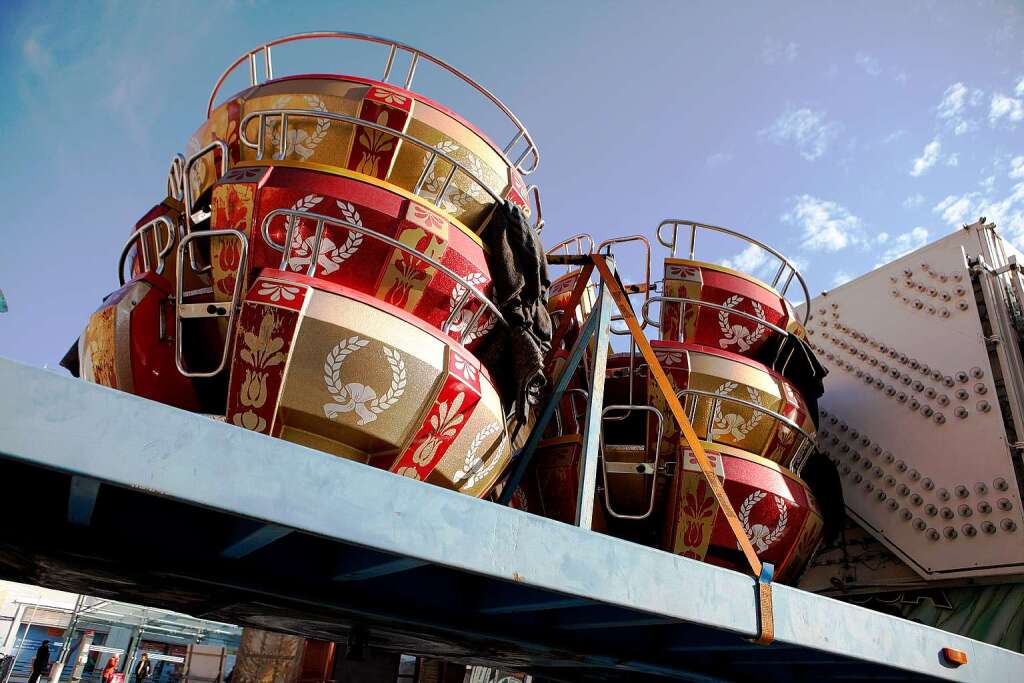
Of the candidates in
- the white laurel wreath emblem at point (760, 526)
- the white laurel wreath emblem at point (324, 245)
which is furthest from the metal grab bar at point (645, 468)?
the white laurel wreath emblem at point (324, 245)

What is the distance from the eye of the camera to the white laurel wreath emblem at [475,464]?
3650 millimetres

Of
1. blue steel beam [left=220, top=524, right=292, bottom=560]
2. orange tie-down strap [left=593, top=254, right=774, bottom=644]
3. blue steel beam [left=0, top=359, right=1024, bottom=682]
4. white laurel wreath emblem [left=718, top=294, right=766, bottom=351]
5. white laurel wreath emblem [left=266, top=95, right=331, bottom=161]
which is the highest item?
white laurel wreath emblem [left=718, top=294, right=766, bottom=351]

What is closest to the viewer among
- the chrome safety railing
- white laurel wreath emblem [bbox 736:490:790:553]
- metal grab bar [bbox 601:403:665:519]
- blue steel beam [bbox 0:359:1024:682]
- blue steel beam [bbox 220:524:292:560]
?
blue steel beam [bbox 0:359:1024:682]

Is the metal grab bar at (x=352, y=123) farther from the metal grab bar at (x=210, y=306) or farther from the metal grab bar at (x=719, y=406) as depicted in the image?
the metal grab bar at (x=719, y=406)

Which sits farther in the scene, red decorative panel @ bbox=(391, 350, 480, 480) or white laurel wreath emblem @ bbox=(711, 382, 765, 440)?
white laurel wreath emblem @ bbox=(711, 382, 765, 440)

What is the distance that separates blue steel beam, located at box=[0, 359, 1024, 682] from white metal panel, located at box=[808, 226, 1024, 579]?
422 centimetres

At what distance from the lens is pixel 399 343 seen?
10.6 feet

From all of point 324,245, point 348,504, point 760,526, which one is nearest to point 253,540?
point 348,504

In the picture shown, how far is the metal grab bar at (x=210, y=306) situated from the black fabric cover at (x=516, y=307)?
4.21ft

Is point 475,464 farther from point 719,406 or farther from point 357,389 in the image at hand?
point 719,406

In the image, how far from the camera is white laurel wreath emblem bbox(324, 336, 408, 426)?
309 centimetres

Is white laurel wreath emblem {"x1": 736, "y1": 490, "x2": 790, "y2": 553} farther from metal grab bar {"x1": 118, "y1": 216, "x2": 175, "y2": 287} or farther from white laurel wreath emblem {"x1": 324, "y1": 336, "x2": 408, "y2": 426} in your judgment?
metal grab bar {"x1": 118, "y1": 216, "x2": 175, "y2": 287}

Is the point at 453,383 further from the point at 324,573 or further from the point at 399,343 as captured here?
the point at 324,573

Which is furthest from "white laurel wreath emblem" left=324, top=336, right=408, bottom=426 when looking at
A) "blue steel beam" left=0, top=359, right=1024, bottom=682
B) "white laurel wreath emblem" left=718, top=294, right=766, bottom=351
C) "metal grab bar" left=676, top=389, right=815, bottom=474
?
"white laurel wreath emblem" left=718, top=294, right=766, bottom=351
